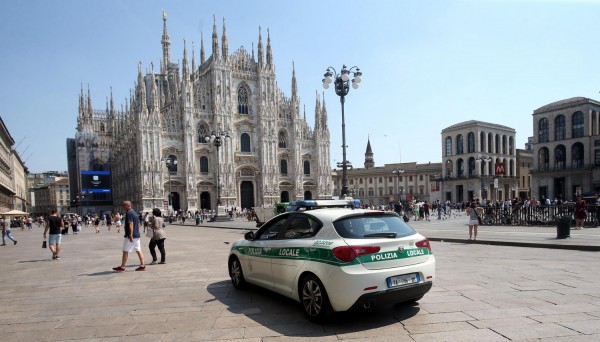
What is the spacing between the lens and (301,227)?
5.40m

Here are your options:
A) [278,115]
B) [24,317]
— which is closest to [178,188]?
[278,115]

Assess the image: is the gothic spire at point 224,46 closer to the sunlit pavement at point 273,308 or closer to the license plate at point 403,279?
the sunlit pavement at point 273,308

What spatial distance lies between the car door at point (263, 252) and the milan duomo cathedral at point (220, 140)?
39087 millimetres

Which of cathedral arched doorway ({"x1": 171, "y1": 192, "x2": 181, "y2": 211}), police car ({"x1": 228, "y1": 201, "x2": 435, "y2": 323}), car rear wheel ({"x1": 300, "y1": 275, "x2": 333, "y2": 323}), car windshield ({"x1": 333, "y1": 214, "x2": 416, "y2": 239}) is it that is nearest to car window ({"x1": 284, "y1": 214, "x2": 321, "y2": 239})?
police car ({"x1": 228, "y1": 201, "x2": 435, "y2": 323})

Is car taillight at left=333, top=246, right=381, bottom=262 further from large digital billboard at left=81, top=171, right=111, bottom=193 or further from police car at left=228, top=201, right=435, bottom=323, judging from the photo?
large digital billboard at left=81, top=171, right=111, bottom=193

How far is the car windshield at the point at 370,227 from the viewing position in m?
4.81

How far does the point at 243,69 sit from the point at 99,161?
102ft

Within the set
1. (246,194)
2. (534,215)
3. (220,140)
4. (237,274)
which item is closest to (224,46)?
(220,140)

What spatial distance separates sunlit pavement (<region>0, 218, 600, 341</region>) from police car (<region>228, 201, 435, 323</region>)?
365 mm

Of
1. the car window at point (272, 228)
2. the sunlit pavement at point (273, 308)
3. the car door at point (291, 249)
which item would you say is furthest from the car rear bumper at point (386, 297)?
the car window at point (272, 228)

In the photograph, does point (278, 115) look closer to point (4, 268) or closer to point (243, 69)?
point (243, 69)

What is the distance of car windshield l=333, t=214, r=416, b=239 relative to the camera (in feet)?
15.8

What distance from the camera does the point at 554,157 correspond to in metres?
50.4

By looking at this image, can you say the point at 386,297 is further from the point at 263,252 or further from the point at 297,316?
the point at 263,252
